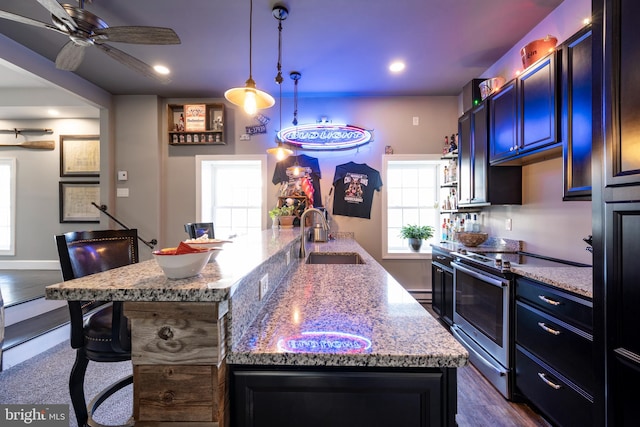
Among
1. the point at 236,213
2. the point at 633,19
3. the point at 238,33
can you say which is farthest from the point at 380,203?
the point at 633,19

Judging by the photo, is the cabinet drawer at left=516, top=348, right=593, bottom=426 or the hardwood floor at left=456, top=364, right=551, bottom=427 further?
the hardwood floor at left=456, top=364, right=551, bottom=427

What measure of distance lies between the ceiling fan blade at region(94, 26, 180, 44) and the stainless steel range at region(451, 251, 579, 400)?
2844 mm

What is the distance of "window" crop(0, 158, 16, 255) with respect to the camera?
15.5 ft

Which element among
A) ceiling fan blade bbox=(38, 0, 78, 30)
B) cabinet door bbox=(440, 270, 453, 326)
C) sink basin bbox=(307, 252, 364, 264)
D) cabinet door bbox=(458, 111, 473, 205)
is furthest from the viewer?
cabinet door bbox=(458, 111, 473, 205)

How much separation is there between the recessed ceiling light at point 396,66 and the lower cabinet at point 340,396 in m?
3.21

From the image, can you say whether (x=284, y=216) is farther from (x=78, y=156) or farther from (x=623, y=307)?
(x=78, y=156)

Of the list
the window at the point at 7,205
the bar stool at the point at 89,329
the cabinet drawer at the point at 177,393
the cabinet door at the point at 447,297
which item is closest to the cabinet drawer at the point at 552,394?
Answer: the cabinet door at the point at 447,297

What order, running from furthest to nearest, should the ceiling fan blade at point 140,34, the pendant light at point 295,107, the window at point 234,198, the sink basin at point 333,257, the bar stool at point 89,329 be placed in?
the window at point 234,198 < the pendant light at point 295,107 < the sink basin at point 333,257 < the ceiling fan blade at point 140,34 < the bar stool at point 89,329

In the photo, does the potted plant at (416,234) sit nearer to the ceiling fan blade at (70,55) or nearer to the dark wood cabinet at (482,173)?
the dark wood cabinet at (482,173)

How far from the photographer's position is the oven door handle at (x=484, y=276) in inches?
77.4

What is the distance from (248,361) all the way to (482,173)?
2.92 m

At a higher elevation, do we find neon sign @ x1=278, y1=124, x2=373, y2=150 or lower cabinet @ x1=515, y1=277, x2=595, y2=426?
neon sign @ x1=278, y1=124, x2=373, y2=150

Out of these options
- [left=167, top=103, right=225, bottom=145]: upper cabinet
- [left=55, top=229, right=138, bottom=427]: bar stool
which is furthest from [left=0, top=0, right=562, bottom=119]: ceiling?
[left=55, top=229, right=138, bottom=427]: bar stool

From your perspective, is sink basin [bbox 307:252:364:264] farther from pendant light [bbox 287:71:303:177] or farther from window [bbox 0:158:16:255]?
window [bbox 0:158:16:255]
